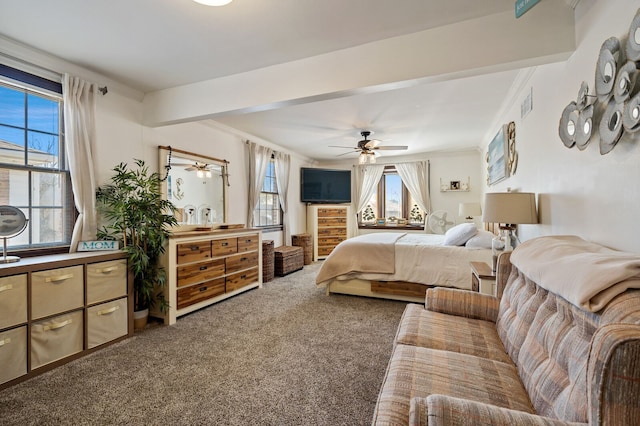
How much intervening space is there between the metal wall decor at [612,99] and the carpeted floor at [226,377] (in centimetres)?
183

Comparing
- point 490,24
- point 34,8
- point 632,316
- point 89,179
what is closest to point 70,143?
point 89,179

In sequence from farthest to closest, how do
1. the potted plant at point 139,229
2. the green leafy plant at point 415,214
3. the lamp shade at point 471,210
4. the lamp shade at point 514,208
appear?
the green leafy plant at point 415,214, the lamp shade at point 471,210, the potted plant at point 139,229, the lamp shade at point 514,208

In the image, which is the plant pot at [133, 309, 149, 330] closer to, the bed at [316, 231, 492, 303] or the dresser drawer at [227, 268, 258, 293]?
the dresser drawer at [227, 268, 258, 293]

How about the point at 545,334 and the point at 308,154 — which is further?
the point at 308,154

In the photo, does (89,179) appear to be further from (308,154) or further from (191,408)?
(308,154)

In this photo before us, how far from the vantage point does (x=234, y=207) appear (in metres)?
4.58

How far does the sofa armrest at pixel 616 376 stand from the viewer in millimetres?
653

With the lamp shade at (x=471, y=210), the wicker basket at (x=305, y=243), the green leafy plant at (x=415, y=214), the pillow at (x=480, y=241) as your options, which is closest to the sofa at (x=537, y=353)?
the pillow at (x=480, y=241)

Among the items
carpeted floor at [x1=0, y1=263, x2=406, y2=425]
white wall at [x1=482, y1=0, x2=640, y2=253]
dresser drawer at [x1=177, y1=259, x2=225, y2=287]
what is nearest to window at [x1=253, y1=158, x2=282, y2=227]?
dresser drawer at [x1=177, y1=259, x2=225, y2=287]

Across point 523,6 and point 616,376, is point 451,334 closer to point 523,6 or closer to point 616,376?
point 616,376

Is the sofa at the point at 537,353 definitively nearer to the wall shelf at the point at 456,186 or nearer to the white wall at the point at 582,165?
the white wall at the point at 582,165

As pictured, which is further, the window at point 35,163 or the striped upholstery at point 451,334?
the window at point 35,163

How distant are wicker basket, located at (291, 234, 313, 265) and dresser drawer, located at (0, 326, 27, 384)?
4331 mm

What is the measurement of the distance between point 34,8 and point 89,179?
1321mm
